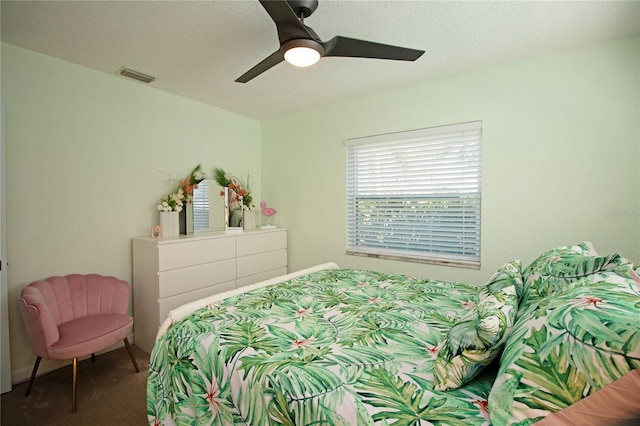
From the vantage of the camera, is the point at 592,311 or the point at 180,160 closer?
the point at 592,311

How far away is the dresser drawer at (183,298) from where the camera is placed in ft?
8.98

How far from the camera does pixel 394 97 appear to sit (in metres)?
3.21

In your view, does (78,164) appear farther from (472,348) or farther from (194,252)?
(472,348)

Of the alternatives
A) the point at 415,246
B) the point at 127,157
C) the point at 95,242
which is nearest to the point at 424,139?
the point at 415,246

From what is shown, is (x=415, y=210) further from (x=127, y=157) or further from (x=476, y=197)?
(x=127, y=157)

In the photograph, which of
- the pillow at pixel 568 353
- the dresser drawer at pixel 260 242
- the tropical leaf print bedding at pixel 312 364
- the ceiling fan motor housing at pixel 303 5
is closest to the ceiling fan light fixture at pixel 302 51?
the ceiling fan motor housing at pixel 303 5

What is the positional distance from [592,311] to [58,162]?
3.46 meters

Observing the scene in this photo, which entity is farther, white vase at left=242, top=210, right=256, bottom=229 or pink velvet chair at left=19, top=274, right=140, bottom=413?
white vase at left=242, top=210, right=256, bottom=229

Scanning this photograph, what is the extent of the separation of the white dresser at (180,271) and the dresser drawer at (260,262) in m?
0.01

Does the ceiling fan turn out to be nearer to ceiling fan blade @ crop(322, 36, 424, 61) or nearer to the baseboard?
ceiling fan blade @ crop(322, 36, 424, 61)

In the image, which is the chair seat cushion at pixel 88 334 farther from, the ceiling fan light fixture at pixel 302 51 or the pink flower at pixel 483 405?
the pink flower at pixel 483 405

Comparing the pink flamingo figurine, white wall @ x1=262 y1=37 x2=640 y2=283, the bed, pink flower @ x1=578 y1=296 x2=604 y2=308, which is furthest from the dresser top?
pink flower @ x1=578 y1=296 x2=604 y2=308

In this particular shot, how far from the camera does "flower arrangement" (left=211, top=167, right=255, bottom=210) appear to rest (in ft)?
12.3

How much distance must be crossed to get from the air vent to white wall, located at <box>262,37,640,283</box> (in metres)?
2.06
